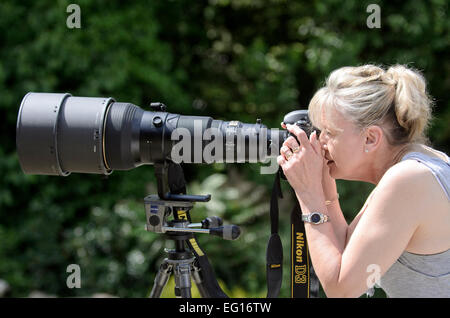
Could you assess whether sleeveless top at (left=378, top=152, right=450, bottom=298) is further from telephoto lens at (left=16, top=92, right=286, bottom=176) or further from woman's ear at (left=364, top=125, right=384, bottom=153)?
telephoto lens at (left=16, top=92, right=286, bottom=176)

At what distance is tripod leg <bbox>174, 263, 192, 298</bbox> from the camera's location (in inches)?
78.2

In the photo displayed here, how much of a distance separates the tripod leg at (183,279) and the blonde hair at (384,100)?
87 centimetres

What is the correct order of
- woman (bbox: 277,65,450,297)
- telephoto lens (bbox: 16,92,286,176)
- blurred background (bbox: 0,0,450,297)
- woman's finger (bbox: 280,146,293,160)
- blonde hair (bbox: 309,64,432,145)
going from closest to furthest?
woman (bbox: 277,65,450,297), blonde hair (bbox: 309,64,432,145), woman's finger (bbox: 280,146,293,160), telephoto lens (bbox: 16,92,286,176), blurred background (bbox: 0,0,450,297)

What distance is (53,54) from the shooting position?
392 cm

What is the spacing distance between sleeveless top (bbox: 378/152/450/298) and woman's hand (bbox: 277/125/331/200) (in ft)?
0.96

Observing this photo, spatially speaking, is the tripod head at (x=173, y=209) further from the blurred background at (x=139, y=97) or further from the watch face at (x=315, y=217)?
the blurred background at (x=139, y=97)

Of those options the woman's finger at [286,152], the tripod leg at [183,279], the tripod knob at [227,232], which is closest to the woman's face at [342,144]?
the woman's finger at [286,152]

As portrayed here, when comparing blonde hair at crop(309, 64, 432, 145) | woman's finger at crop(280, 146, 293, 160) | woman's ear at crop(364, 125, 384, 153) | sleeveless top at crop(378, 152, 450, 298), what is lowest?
sleeveless top at crop(378, 152, 450, 298)

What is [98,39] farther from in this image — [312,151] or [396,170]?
[396,170]

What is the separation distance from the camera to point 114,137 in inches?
75.2

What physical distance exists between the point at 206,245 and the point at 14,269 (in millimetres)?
1548

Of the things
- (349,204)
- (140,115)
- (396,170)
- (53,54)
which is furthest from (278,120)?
(396,170)

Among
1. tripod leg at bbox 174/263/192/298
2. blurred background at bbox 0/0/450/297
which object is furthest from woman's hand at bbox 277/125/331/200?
blurred background at bbox 0/0/450/297

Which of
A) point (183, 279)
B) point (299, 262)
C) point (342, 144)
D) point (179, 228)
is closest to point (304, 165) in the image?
point (342, 144)
